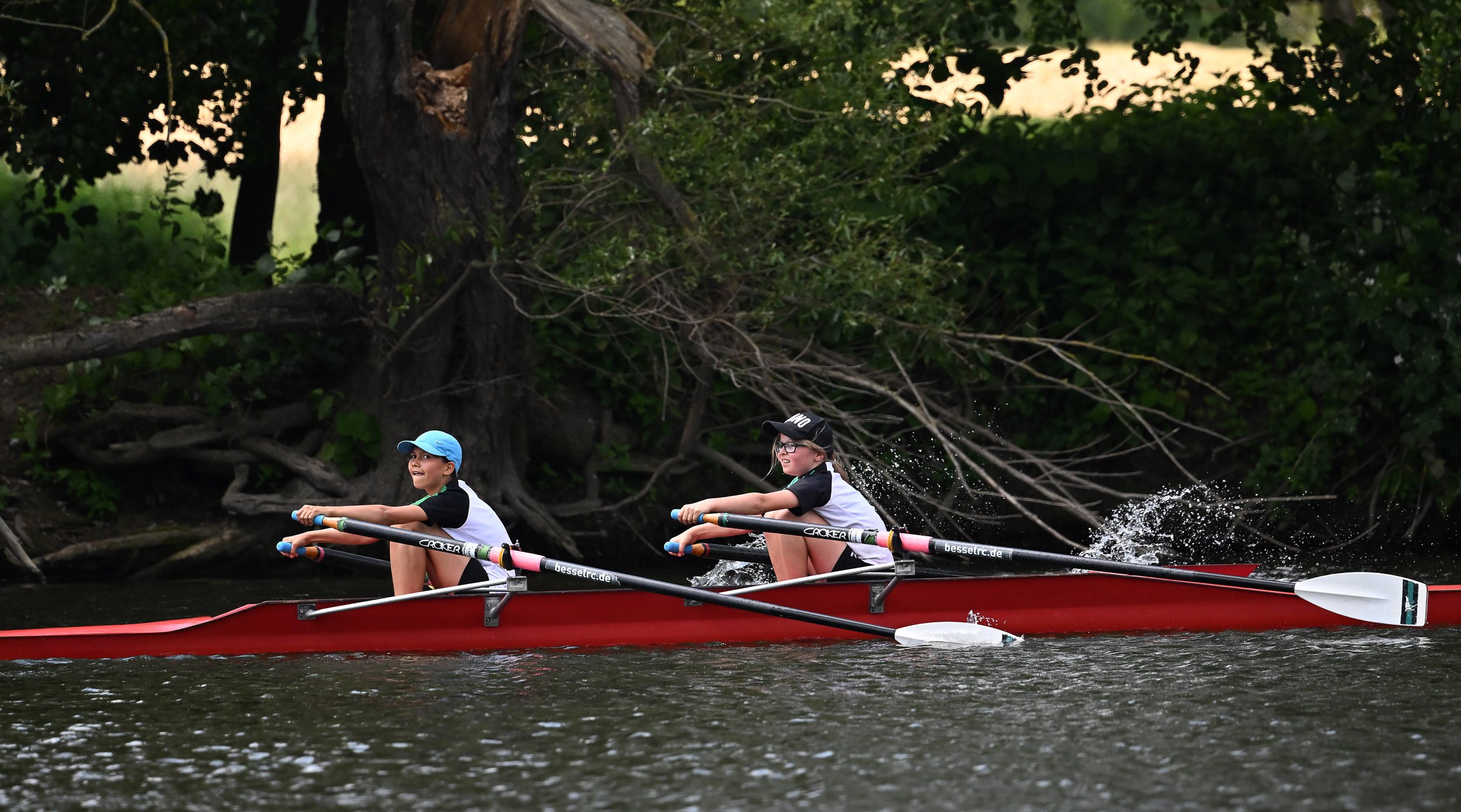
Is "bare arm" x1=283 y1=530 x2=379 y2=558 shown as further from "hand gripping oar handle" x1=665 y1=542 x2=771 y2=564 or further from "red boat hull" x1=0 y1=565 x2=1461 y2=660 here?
"hand gripping oar handle" x1=665 y1=542 x2=771 y2=564

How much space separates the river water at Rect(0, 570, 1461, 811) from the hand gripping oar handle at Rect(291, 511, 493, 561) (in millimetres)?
570

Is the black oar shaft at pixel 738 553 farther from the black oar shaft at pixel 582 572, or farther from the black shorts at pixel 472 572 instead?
the black shorts at pixel 472 572

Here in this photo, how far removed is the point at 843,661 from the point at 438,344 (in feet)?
17.5

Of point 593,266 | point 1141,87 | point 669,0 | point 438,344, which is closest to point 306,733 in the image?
point 593,266

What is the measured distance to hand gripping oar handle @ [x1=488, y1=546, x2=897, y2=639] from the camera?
841 centimetres

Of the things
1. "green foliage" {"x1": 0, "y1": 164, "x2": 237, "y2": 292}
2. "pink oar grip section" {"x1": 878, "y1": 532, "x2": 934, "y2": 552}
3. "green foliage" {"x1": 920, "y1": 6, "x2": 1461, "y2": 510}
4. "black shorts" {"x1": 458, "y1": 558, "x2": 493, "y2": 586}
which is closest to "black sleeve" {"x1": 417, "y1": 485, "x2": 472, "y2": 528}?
"black shorts" {"x1": 458, "y1": 558, "x2": 493, "y2": 586}

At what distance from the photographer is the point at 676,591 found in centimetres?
853

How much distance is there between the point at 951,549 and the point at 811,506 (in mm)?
829

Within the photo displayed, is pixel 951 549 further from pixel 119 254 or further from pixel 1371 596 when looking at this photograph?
pixel 119 254

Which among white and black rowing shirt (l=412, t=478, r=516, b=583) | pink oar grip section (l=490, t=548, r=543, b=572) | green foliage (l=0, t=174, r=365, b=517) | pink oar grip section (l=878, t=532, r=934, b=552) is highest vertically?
green foliage (l=0, t=174, r=365, b=517)

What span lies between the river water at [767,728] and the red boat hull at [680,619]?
0.13 meters

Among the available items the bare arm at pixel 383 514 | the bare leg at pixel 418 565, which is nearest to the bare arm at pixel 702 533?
the bare leg at pixel 418 565

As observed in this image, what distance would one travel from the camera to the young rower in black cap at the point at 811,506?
9125mm

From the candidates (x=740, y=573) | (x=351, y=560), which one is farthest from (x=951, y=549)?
(x=740, y=573)
